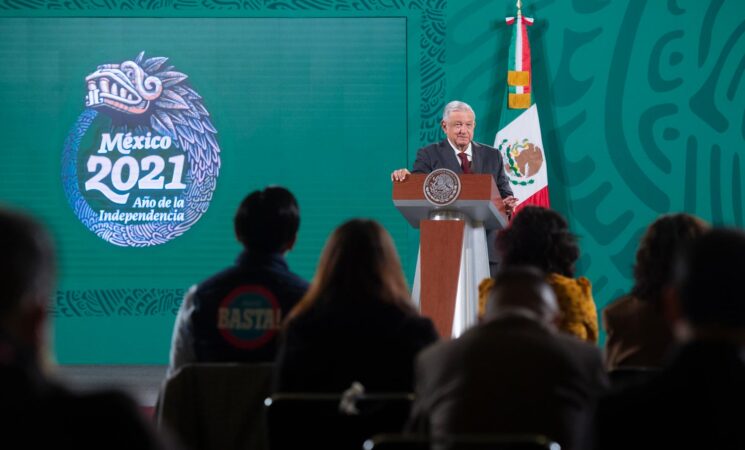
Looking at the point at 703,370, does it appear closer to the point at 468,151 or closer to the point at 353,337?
the point at 353,337

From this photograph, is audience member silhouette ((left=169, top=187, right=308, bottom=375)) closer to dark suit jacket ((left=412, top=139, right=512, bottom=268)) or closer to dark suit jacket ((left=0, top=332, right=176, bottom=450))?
dark suit jacket ((left=0, top=332, right=176, bottom=450))

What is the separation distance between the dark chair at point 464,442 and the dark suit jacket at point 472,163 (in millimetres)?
3811

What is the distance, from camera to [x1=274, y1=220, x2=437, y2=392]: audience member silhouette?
213 centimetres

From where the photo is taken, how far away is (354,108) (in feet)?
24.7

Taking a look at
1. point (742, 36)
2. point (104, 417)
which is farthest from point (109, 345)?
point (104, 417)

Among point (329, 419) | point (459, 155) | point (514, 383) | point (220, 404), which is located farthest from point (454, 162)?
point (514, 383)

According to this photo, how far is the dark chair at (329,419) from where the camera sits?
201cm

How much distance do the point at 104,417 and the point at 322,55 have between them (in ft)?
22.5

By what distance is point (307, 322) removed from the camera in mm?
2158

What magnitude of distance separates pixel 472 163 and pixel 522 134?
1.66 meters

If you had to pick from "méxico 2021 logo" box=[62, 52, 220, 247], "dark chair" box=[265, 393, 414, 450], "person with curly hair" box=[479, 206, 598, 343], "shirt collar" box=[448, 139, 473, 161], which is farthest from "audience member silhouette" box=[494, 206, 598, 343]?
"méxico 2021 logo" box=[62, 52, 220, 247]

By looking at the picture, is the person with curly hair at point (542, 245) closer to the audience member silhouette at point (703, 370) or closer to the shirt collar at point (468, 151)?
the audience member silhouette at point (703, 370)

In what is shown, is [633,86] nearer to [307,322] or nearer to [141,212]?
[141,212]

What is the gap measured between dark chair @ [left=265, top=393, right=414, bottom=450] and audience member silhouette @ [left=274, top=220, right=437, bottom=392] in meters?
0.09
